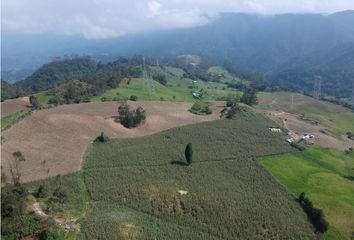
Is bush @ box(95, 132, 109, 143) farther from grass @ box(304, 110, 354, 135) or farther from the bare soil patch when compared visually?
grass @ box(304, 110, 354, 135)

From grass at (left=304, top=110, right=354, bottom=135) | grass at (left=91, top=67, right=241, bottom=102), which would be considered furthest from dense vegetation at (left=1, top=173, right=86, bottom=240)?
grass at (left=304, top=110, right=354, bottom=135)

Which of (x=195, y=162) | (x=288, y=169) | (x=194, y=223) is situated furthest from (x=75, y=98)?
(x=194, y=223)

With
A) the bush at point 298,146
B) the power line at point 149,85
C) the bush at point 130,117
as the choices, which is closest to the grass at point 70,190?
the bush at point 130,117

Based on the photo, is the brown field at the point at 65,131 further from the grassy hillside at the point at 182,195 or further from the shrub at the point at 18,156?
the grassy hillside at the point at 182,195

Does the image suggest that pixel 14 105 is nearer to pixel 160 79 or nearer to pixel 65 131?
pixel 65 131

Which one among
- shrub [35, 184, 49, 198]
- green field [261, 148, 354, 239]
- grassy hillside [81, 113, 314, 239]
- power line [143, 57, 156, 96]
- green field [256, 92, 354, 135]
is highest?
shrub [35, 184, 49, 198]
